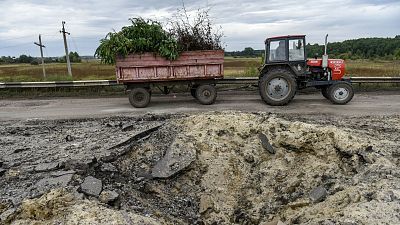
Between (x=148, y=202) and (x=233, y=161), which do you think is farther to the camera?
(x=233, y=161)

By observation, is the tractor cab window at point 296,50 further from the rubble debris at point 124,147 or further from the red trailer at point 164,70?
the rubble debris at point 124,147

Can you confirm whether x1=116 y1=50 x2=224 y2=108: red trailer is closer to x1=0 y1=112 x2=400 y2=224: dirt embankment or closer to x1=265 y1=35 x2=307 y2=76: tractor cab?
x1=265 y1=35 x2=307 y2=76: tractor cab

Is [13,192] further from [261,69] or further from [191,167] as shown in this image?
[261,69]

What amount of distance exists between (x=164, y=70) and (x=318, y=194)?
22.5ft

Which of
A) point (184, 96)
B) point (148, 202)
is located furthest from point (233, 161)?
point (184, 96)

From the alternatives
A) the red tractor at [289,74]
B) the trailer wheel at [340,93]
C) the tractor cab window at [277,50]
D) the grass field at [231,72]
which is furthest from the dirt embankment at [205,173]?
the grass field at [231,72]

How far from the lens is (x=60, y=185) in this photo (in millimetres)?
4961

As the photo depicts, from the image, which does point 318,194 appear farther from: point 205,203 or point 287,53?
point 287,53

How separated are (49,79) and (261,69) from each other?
9427mm

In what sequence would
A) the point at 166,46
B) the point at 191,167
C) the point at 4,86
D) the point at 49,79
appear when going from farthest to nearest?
1. the point at 49,79
2. the point at 4,86
3. the point at 166,46
4. the point at 191,167

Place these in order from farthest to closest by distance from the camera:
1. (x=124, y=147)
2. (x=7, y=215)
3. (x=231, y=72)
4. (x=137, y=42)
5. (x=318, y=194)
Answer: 1. (x=231, y=72)
2. (x=137, y=42)
3. (x=124, y=147)
4. (x=318, y=194)
5. (x=7, y=215)

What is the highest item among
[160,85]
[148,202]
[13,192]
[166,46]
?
[166,46]

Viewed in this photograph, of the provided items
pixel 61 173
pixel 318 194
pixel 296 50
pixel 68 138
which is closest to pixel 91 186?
pixel 61 173

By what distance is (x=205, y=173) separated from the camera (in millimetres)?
6250
